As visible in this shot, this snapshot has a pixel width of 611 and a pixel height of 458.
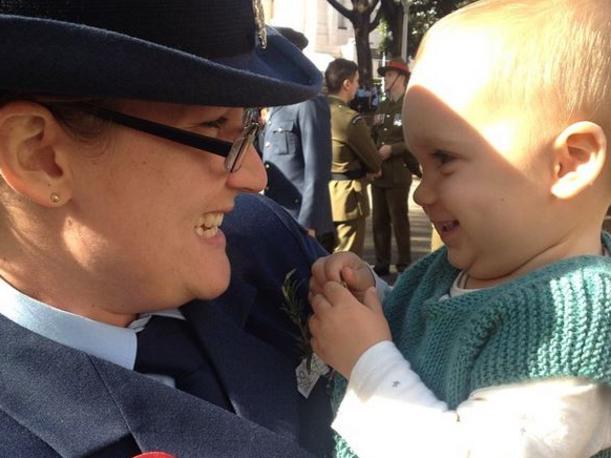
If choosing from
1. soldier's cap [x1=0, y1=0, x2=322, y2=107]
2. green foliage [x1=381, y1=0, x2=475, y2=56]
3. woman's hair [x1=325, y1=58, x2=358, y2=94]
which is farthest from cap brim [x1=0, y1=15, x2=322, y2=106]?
green foliage [x1=381, y1=0, x2=475, y2=56]

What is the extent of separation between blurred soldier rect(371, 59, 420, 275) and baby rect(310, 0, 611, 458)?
5.65 meters

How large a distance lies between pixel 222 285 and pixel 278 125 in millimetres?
4115

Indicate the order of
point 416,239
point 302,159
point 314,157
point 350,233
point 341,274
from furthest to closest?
point 416,239, point 350,233, point 302,159, point 314,157, point 341,274

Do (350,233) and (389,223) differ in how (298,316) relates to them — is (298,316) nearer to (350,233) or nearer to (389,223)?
(350,233)

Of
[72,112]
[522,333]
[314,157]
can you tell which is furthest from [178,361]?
[314,157]

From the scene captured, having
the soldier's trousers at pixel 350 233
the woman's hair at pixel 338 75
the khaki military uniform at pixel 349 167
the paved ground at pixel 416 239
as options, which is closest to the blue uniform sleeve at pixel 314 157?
the khaki military uniform at pixel 349 167

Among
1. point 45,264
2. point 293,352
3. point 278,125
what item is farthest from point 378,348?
point 278,125

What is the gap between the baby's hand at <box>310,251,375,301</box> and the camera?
162cm

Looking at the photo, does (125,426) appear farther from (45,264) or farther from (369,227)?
(369,227)

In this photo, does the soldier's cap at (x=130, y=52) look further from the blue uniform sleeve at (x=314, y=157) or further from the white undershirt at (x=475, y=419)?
the blue uniform sleeve at (x=314, y=157)

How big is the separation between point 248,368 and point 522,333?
1.71ft

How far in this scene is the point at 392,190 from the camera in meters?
7.36

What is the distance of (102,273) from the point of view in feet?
4.29

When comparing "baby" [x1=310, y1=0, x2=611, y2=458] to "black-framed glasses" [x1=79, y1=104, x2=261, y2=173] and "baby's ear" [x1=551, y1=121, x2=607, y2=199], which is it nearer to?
"baby's ear" [x1=551, y1=121, x2=607, y2=199]
